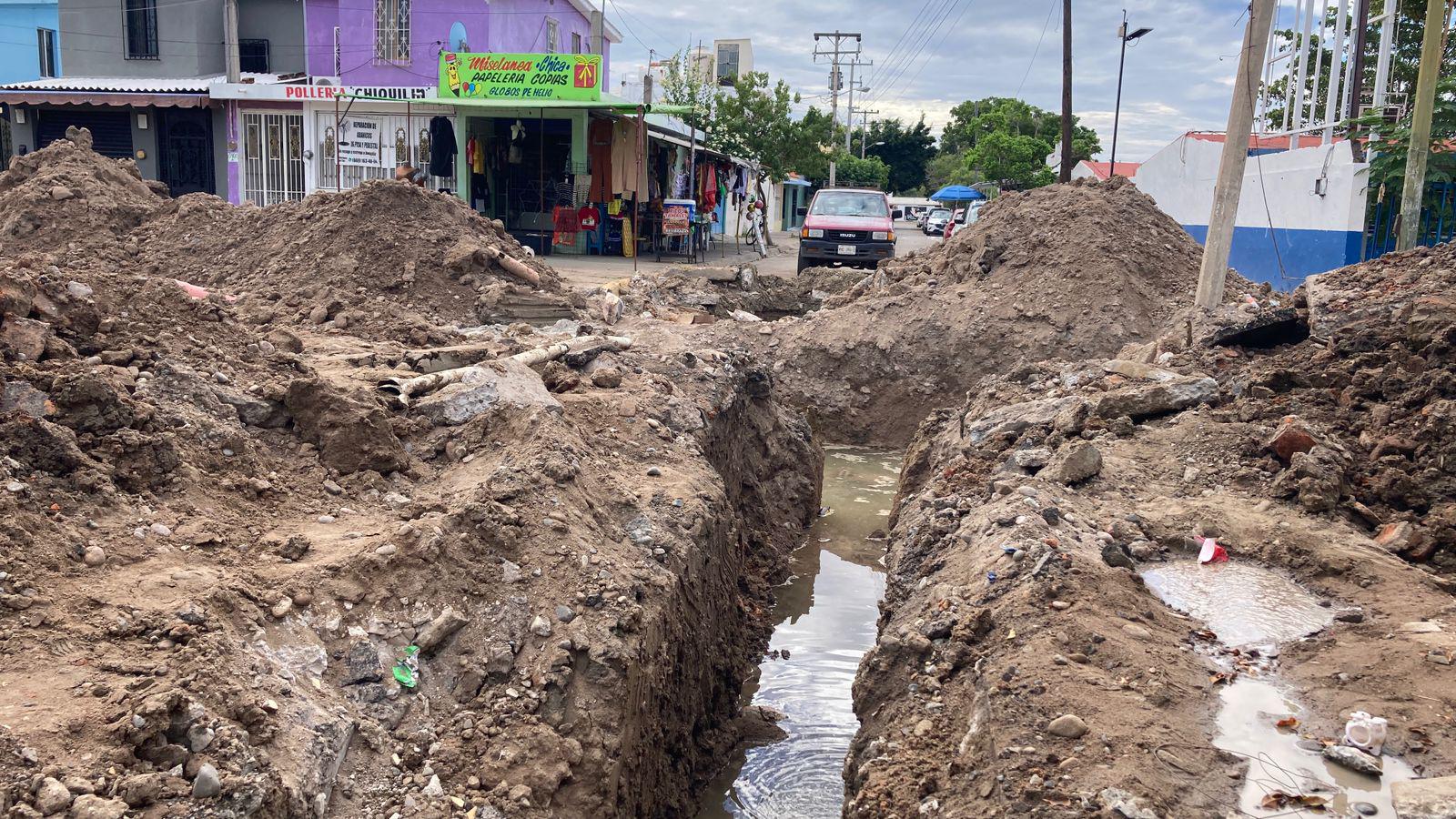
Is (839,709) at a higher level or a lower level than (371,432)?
lower

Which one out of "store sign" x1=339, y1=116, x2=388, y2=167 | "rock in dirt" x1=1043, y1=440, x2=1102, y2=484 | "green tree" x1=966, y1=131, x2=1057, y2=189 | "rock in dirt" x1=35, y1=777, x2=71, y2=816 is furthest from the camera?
"green tree" x1=966, y1=131, x2=1057, y2=189

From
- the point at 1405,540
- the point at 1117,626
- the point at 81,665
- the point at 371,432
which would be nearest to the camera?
the point at 81,665

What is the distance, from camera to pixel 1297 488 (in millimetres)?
5605

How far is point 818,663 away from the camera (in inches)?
279

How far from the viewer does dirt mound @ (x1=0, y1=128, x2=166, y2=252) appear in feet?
40.7

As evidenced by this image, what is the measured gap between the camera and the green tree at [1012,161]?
4541 centimetres

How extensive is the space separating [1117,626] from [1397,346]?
12.1 ft

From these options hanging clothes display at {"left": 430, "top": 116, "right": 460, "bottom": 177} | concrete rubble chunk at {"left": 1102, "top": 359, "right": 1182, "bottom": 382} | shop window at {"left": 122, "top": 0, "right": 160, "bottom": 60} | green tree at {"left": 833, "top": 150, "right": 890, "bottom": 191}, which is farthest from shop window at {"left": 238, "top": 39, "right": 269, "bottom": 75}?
green tree at {"left": 833, "top": 150, "right": 890, "bottom": 191}

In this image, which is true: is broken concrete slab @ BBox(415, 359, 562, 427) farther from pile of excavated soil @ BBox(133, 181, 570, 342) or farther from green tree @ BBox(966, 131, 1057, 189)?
green tree @ BBox(966, 131, 1057, 189)

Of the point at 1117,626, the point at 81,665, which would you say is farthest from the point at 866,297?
the point at 81,665

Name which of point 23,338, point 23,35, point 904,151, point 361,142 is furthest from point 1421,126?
point 904,151

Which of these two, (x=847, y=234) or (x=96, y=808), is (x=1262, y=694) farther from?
(x=847, y=234)

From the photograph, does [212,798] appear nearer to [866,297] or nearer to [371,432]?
[371,432]

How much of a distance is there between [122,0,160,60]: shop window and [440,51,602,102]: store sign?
30.1ft
